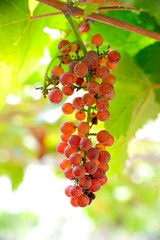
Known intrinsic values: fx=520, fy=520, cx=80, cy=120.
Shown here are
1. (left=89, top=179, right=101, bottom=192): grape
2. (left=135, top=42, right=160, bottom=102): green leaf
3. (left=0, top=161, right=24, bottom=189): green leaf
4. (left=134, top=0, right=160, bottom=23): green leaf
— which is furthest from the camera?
(left=0, top=161, right=24, bottom=189): green leaf

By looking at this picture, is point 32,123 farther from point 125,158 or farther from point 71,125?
point 71,125

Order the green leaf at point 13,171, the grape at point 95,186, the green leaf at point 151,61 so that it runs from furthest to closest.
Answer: the green leaf at point 13,171, the green leaf at point 151,61, the grape at point 95,186

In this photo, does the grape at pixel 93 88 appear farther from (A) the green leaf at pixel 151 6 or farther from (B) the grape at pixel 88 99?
(A) the green leaf at pixel 151 6

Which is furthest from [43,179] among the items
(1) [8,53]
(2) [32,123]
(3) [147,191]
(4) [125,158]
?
(1) [8,53]

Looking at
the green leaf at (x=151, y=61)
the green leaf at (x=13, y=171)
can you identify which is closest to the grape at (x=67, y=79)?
the green leaf at (x=151, y=61)

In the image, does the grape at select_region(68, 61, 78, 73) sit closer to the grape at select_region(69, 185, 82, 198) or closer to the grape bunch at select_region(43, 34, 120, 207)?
the grape bunch at select_region(43, 34, 120, 207)

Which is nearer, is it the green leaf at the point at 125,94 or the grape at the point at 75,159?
the grape at the point at 75,159

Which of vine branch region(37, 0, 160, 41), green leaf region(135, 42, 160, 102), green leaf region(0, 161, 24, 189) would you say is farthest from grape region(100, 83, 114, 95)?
green leaf region(0, 161, 24, 189)

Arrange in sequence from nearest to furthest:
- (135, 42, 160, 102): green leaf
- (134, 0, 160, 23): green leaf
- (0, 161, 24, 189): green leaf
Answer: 1. (134, 0, 160, 23): green leaf
2. (135, 42, 160, 102): green leaf
3. (0, 161, 24, 189): green leaf
